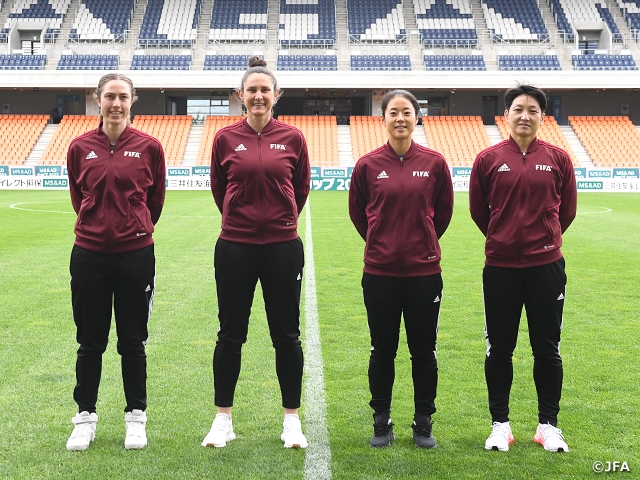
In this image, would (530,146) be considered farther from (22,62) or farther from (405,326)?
(22,62)

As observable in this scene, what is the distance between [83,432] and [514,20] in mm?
42368

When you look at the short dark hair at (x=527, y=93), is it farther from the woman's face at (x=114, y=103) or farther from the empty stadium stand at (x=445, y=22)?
the empty stadium stand at (x=445, y=22)

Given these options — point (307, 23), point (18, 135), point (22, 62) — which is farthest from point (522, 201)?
point (307, 23)

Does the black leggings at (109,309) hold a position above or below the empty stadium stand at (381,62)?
below

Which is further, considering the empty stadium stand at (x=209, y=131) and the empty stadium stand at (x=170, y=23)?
the empty stadium stand at (x=170, y=23)

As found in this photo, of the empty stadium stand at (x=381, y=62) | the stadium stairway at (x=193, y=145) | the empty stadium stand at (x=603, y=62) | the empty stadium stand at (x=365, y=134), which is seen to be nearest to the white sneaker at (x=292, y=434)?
the stadium stairway at (x=193, y=145)

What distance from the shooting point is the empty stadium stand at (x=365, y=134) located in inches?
1470

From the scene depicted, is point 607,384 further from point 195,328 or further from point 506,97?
point 195,328

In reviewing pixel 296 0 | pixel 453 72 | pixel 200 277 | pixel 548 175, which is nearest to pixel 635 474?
pixel 548 175

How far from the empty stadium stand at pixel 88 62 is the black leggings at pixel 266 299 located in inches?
1466

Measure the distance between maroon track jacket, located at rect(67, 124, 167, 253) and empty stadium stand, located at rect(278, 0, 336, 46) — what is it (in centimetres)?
3785

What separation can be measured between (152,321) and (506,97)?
4.31 metres

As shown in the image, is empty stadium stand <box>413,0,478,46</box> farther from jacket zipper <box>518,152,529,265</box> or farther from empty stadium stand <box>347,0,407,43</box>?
jacket zipper <box>518,152,529,265</box>
